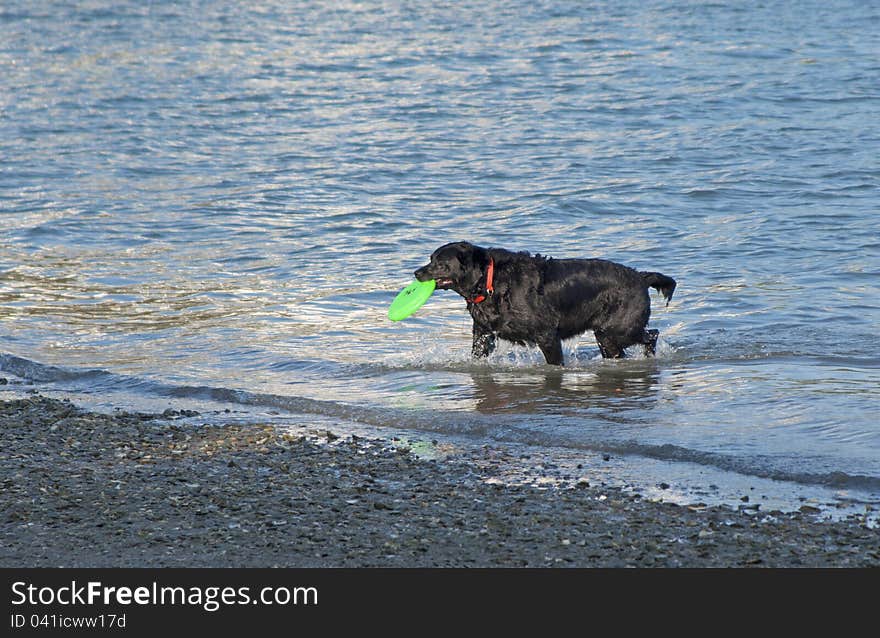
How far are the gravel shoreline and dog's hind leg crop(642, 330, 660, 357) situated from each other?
320 cm

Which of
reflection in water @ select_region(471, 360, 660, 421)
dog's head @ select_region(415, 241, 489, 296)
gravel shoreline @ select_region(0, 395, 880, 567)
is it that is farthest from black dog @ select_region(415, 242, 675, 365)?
gravel shoreline @ select_region(0, 395, 880, 567)

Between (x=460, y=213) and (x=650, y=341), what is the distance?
6.53m

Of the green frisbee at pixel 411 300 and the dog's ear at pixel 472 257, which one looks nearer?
the dog's ear at pixel 472 257

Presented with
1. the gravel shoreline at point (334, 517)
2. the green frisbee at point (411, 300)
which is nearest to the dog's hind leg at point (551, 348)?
the green frisbee at point (411, 300)

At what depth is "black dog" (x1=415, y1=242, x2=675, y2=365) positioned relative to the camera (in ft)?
32.2

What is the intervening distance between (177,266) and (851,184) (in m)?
9.26

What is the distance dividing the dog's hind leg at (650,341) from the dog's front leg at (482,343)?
127 cm

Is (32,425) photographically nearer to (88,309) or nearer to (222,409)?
(222,409)

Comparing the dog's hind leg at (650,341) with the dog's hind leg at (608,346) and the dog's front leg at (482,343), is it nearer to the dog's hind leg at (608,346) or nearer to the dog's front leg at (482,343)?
the dog's hind leg at (608,346)

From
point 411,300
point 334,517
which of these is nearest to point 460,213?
point 411,300

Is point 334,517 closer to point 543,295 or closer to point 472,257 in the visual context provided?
point 472,257

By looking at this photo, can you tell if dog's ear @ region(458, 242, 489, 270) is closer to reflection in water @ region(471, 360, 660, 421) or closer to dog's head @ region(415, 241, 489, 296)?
dog's head @ region(415, 241, 489, 296)

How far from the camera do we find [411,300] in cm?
1047

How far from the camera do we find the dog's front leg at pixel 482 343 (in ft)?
33.2
